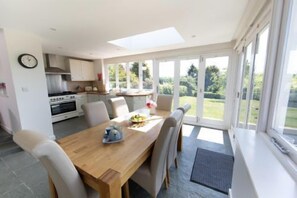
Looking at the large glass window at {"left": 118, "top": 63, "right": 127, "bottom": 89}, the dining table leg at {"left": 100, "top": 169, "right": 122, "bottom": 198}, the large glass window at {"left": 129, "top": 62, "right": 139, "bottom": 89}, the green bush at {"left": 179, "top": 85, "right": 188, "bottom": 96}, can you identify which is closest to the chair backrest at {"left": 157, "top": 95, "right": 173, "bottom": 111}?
the green bush at {"left": 179, "top": 85, "right": 188, "bottom": 96}

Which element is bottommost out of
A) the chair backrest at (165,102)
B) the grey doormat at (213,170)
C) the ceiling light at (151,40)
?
the grey doormat at (213,170)

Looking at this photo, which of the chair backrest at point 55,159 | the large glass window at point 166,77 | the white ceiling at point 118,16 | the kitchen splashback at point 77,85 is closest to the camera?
the chair backrest at point 55,159

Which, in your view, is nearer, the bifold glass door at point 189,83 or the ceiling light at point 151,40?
the ceiling light at point 151,40

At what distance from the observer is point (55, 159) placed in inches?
33.9

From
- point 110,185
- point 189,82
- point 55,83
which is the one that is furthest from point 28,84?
point 189,82

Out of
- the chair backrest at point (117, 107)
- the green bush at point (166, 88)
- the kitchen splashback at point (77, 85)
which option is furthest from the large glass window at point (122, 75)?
the chair backrest at point (117, 107)

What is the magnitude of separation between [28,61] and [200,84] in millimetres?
4008

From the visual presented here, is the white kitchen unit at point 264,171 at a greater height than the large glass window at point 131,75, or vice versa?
the large glass window at point 131,75

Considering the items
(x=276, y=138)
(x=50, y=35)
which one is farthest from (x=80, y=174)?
(x=50, y=35)

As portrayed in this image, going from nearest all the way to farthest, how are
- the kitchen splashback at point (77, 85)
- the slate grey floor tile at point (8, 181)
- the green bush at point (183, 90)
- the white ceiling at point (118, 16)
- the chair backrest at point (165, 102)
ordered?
1. the white ceiling at point (118, 16)
2. the slate grey floor tile at point (8, 181)
3. the chair backrest at point (165, 102)
4. the green bush at point (183, 90)
5. the kitchen splashback at point (77, 85)

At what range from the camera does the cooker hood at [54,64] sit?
4.41 meters

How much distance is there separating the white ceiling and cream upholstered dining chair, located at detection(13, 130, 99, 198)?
5.05 feet

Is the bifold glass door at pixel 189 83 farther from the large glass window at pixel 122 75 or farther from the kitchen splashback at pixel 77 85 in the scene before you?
the kitchen splashback at pixel 77 85

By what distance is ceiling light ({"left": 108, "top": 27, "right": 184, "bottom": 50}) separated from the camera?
3.24m
